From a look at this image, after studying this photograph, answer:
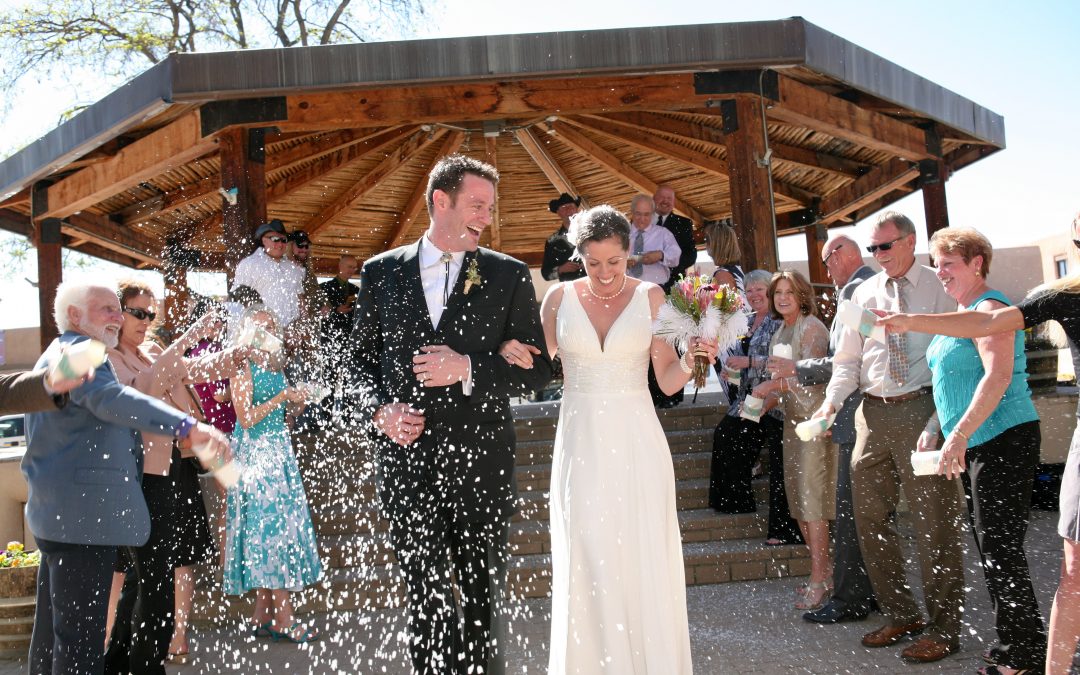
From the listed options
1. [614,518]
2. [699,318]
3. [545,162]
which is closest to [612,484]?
[614,518]

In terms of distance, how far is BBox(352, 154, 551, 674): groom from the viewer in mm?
3564

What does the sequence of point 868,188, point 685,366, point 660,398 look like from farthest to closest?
point 868,188, point 660,398, point 685,366

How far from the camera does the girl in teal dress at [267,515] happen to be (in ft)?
18.4

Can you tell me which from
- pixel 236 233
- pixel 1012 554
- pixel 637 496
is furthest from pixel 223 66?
pixel 1012 554

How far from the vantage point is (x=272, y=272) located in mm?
8672

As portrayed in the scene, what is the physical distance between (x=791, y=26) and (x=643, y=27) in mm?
1258

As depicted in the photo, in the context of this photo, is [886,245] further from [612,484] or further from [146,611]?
[146,611]

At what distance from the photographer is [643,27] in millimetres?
7680

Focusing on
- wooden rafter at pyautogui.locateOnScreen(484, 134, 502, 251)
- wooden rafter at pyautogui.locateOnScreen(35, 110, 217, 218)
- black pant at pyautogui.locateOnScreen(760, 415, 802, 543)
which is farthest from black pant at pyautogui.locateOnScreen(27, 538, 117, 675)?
wooden rafter at pyautogui.locateOnScreen(35, 110, 217, 218)

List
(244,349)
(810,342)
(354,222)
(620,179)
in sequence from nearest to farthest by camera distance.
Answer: (244,349) → (810,342) → (620,179) → (354,222)

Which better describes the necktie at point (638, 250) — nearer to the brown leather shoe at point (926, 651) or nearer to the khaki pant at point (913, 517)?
the khaki pant at point (913, 517)

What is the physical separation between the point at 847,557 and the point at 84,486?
4031 millimetres

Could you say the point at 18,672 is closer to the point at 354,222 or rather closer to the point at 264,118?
the point at 264,118

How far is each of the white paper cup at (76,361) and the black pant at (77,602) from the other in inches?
30.0
